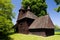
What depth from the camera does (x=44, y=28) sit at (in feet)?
165

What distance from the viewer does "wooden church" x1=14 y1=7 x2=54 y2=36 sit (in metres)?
51.0

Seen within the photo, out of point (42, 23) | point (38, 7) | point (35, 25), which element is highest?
point (38, 7)

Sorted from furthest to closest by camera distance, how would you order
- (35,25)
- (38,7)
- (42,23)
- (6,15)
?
(38,7) → (35,25) → (42,23) → (6,15)

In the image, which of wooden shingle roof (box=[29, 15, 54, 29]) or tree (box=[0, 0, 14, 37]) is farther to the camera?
wooden shingle roof (box=[29, 15, 54, 29])

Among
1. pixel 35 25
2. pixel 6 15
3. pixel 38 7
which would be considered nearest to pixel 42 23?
pixel 35 25

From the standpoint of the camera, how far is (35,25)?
52.8m

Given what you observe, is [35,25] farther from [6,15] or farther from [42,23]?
[6,15]

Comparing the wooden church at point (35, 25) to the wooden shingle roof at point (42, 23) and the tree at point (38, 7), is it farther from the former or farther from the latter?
the tree at point (38, 7)

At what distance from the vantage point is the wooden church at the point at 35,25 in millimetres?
Answer: 51000

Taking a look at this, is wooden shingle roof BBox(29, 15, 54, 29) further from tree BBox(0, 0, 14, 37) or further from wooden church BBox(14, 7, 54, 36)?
tree BBox(0, 0, 14, 37)

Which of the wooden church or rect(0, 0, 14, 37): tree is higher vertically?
rect(0, 0, 14, 37): tree

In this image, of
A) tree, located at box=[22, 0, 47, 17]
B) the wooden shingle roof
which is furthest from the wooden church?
tree, located at box=[22, 0, 47, 17]

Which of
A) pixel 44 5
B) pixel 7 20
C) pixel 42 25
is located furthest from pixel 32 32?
pixel 44 5

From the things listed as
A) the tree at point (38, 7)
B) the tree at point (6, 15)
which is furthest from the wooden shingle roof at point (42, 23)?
the tree at point (38, 7)
